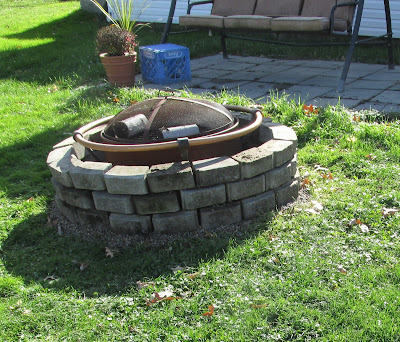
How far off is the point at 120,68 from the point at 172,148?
3786 millimetres

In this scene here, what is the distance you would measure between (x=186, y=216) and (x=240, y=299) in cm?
79

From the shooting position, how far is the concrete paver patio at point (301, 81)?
18.6ft

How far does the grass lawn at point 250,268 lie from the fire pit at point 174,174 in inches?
6.7

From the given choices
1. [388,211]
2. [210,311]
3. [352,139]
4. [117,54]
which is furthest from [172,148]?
[117,54]

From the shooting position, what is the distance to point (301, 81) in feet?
22.0

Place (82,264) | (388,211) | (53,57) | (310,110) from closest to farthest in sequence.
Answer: (82,264), (388,211), (310,110), (53,57)

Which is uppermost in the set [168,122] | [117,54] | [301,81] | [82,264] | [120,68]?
[168,122]

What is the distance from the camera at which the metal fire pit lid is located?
344 centimetres

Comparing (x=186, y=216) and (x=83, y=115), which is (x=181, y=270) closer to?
(x=186, y=216)

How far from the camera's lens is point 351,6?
6.27 metres

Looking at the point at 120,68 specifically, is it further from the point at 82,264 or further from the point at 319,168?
the point at 82,264

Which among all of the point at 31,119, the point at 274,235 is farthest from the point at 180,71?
the point at 274,235

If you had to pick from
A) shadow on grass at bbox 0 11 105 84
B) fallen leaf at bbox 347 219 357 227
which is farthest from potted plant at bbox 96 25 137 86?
fallen leaf at bbox 347 219 357 227

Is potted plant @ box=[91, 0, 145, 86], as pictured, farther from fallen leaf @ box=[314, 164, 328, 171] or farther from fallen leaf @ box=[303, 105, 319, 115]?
fallen leaf @ box=[314, 164, 328, 171]
